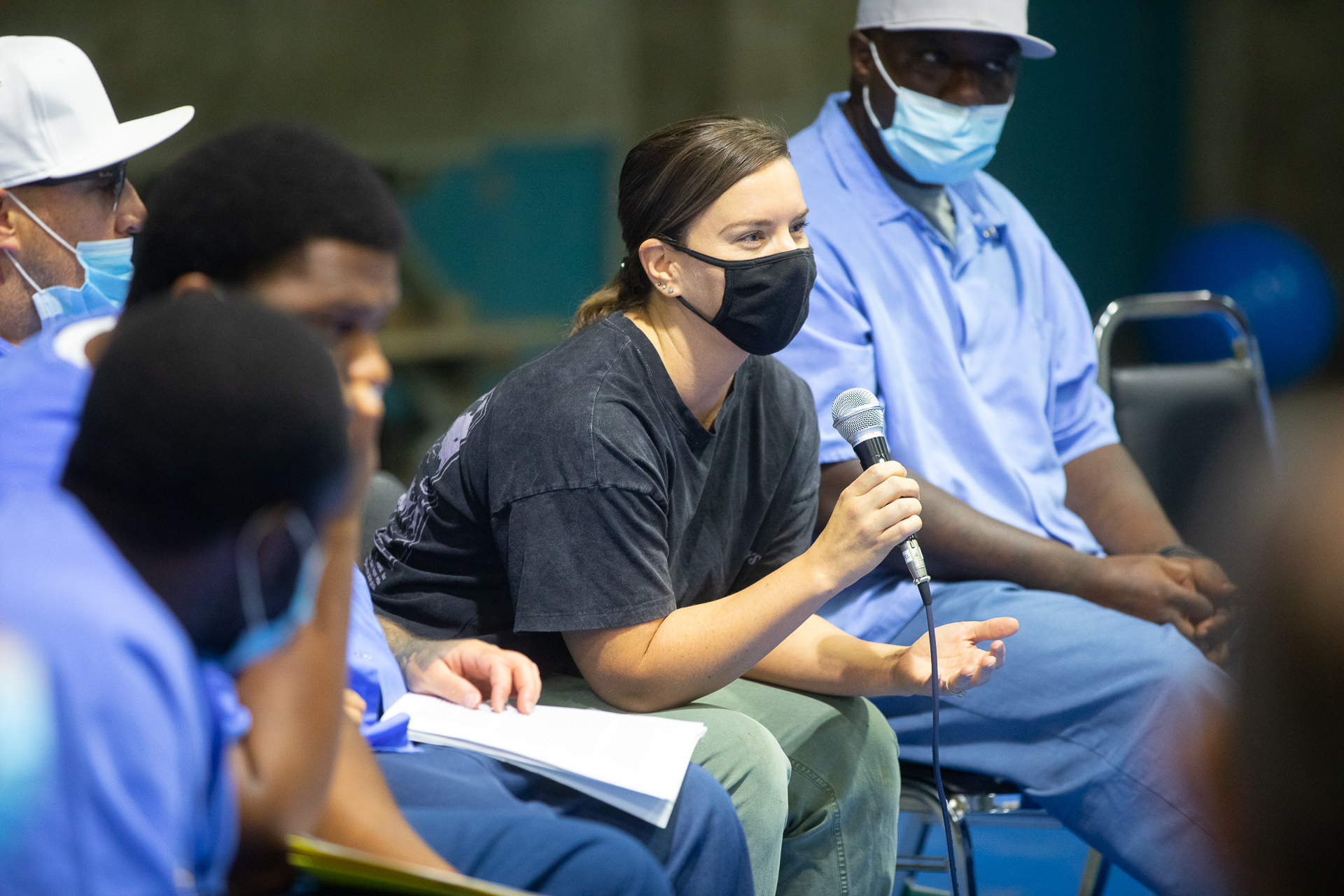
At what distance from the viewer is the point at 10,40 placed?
1.96m

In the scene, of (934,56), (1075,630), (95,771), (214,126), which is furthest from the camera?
(214,126)

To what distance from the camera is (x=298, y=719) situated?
1.01 meters

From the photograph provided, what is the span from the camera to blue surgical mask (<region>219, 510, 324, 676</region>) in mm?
911

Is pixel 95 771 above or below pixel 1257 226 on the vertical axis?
above

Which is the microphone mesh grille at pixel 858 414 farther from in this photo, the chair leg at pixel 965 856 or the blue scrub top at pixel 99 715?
the blue scrub top at pixel 99 715

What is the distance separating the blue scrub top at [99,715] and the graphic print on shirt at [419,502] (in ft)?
2.94

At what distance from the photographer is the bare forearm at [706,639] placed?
1.62 m

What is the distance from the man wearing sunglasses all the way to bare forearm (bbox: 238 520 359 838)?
105 cm

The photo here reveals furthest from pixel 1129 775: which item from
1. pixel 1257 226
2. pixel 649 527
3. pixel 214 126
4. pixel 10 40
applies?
pixel 214 126

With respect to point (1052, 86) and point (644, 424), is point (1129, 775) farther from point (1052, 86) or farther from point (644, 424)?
point (1052, 86)

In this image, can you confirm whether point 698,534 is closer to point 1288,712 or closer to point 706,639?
point 706,639

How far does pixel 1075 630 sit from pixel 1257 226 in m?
4.58

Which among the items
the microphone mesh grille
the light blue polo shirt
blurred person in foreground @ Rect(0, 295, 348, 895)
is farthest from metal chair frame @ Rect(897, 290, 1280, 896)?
blurred person in foreground @ Rect(0, 295, 348, 895)

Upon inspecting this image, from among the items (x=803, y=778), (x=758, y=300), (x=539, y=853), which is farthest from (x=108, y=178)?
(x=803, y=778)
